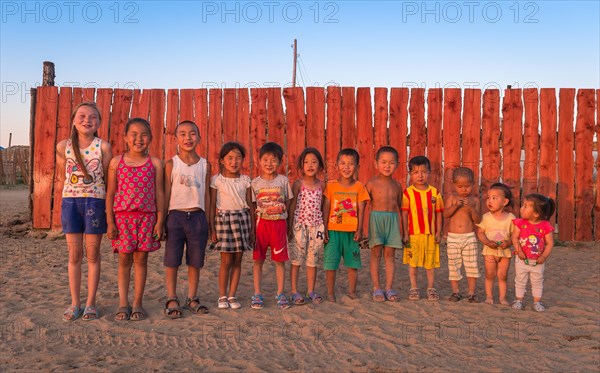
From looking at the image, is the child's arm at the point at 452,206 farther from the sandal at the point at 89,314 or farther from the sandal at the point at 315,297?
the sandal at the point at 89,314

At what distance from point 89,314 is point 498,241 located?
3.70 meters

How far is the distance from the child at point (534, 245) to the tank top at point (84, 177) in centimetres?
374

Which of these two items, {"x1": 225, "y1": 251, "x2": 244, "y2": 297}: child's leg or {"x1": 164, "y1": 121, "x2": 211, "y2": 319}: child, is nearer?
{"x1": 164, "y1": 121, "x2": 211, "y2": 319}: child

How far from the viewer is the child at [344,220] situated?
4770 millimetres

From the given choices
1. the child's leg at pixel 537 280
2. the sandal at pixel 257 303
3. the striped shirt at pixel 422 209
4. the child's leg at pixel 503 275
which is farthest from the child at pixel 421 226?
the sandal at pixel 257 303

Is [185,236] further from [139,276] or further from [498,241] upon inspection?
[498,241]

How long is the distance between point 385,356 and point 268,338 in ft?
2.82

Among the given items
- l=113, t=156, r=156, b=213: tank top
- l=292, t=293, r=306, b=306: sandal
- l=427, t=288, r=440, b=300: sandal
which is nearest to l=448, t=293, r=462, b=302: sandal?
l=427, t=288, r=440, b=300: sandal

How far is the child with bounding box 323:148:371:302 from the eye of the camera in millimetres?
4770

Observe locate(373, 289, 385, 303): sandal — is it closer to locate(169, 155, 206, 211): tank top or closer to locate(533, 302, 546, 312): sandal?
locate(533, 302, 546, 312): sandal

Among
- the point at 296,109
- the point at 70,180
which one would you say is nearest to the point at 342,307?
the point at 70,180

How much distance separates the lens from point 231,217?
443 cm

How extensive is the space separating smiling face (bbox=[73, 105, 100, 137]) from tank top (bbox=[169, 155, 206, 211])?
0.73 m

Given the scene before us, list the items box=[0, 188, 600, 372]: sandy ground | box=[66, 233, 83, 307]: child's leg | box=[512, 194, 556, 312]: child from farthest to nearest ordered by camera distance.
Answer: box=[512, 194, 556, 312]: child → box=[66, 233, 83, 307]: child's leg → box=[0, 188, 600, 372]: sandy ground
